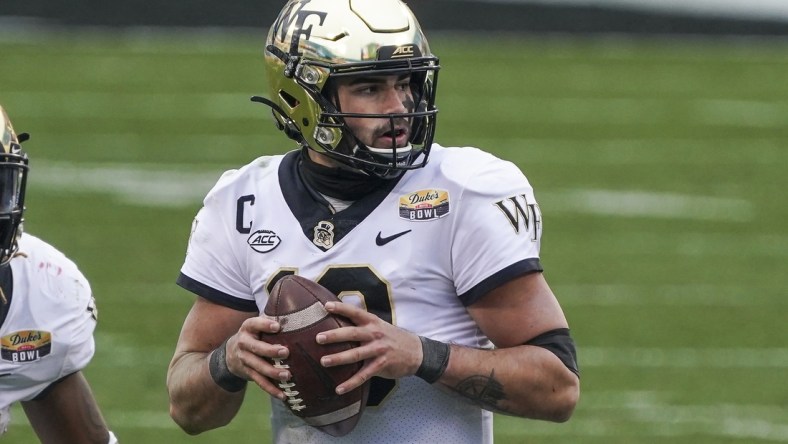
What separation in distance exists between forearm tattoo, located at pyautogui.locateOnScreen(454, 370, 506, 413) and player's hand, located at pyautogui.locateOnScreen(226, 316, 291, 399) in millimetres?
402

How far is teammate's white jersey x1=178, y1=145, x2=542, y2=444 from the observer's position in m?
3.75

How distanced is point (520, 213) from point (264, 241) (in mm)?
597

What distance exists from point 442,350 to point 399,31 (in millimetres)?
761

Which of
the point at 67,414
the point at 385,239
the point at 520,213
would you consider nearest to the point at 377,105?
the point at 385,239

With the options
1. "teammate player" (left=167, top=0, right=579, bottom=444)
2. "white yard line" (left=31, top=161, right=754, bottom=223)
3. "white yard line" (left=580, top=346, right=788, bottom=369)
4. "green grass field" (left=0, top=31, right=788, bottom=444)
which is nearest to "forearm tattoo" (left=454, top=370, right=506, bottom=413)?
"teammate player" (left=167, top=0, right=579, bottom=444)

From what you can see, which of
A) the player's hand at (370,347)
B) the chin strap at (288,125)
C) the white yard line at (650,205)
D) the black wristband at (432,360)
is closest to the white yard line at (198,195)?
the white yard line at (650,205)

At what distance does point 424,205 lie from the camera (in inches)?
149

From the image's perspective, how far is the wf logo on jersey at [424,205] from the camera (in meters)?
3.77

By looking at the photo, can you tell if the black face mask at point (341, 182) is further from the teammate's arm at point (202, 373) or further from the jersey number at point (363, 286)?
the teammate's arm at point (202, 373)

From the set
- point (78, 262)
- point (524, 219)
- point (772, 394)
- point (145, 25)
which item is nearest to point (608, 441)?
point (772, 394)

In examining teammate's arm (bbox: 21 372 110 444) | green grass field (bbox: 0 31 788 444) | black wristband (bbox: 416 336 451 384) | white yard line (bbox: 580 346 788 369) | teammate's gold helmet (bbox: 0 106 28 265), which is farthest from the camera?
white yard line (bbox: 580 346 788 369)

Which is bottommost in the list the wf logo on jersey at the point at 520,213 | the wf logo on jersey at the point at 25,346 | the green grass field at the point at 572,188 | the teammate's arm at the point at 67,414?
the green grass field at the point at 572,188

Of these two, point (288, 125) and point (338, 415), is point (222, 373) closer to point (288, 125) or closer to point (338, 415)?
point (338, 415)

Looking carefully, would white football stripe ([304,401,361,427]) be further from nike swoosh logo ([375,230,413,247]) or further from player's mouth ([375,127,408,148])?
player's mouth ([375,127,408,148])
